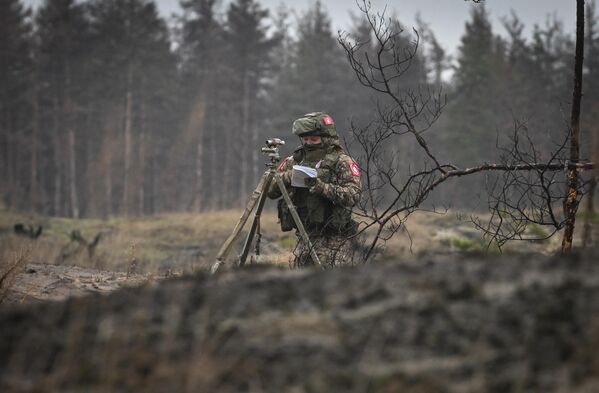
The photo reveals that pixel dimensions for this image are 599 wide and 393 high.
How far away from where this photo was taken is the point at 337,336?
1.89 m

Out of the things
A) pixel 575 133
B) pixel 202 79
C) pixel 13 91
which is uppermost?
pixel 202 79

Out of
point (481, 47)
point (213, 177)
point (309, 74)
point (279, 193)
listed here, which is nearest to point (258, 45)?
point (309, 74)

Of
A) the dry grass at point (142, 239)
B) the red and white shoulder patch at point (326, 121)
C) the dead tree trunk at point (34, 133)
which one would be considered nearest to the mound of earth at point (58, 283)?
the red and white shoulder patch at point (326, 121)

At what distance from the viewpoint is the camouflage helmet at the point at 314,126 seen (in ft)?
19.9

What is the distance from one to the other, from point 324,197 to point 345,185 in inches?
9.6

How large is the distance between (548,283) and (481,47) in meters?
32.3

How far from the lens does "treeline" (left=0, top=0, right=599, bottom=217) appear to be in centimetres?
3086

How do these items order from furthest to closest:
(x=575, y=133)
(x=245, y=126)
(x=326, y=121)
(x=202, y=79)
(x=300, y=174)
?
(x=202, y=79) → (x=245, y=126) → (x=326, y=121) → (x=300, y=174) → (x=575, y=133)

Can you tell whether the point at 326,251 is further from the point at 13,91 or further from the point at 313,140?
the point at 13,91

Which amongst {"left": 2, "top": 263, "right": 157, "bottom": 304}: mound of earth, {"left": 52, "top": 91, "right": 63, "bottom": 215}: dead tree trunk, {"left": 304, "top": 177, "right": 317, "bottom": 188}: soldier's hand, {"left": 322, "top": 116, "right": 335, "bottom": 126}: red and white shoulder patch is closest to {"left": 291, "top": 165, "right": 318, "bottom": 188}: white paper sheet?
{"left": 304, "top": 177, "right": 317, "bottom": 188}: soldier's hand

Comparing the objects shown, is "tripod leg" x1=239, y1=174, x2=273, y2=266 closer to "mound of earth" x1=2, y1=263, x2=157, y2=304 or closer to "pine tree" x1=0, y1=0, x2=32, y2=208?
"mound of earth" x1=2, y1=263, x2=157, y2=304

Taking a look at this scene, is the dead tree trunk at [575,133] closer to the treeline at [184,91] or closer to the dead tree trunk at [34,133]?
the treeline at [184,91]

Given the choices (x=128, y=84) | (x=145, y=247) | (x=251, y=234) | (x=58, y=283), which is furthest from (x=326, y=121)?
(x=128, y=84)

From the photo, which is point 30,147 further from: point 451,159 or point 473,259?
point 473,259
